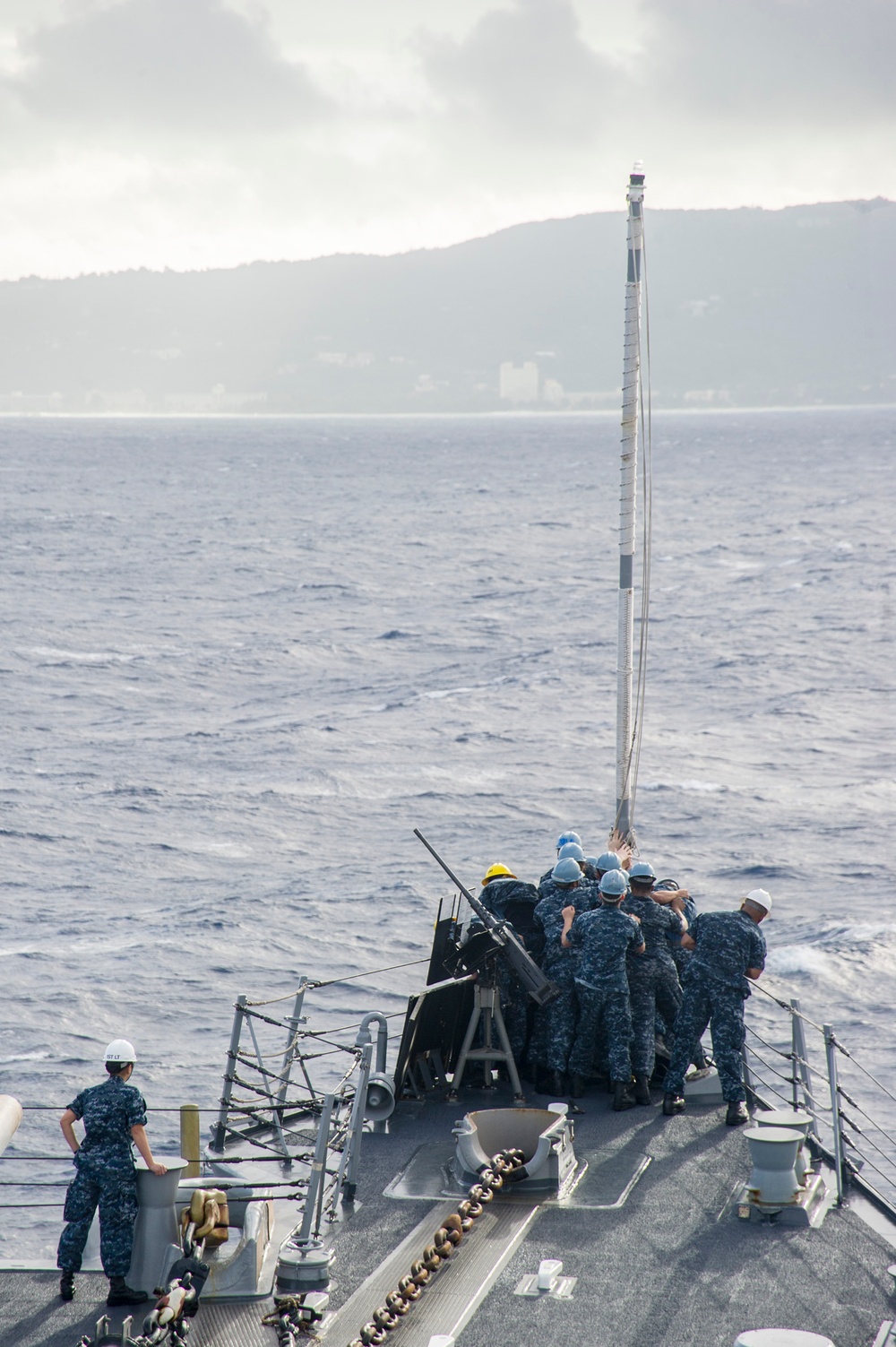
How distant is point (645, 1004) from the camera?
1130 centimetres

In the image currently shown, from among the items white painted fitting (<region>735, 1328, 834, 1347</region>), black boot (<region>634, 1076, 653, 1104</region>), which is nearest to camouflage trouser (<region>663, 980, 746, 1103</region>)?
black boot (<region>634, 1076, 653, 1104</region>)

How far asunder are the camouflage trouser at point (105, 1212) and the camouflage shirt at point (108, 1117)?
0.08 m

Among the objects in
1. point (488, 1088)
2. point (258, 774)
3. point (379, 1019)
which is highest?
point (379, 1019)

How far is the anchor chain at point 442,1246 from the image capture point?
7797 millimetres

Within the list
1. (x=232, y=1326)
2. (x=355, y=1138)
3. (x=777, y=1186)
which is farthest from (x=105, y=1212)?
(x=777, y=1186)

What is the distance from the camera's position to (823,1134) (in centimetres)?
1515

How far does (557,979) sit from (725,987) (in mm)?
1325

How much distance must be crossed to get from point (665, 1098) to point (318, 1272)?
355 cm

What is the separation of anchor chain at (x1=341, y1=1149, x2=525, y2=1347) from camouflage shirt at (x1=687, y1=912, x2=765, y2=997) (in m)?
1.96

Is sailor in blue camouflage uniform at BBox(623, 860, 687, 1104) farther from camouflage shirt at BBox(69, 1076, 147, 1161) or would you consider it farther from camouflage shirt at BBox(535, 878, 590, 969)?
camouflage shirt at BBox(69, 1076, 147, 1161)

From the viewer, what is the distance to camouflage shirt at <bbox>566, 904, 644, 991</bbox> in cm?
1094

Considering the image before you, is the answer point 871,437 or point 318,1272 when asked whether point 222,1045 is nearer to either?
point 318,1272

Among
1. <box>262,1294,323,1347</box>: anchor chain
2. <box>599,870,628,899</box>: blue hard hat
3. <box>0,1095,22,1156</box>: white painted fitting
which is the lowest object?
<box>262,1294,323,1347</box>: anchor chain

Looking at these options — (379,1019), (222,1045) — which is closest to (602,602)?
(222,1045)
